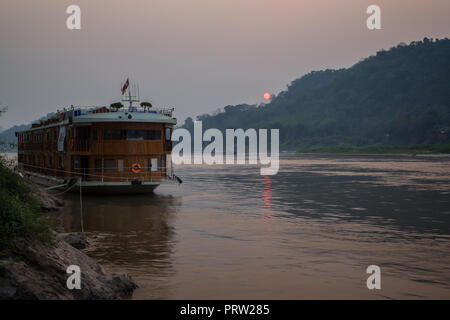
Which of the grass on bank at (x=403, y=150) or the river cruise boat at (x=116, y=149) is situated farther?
the grass on bank at (x=403, y=150)

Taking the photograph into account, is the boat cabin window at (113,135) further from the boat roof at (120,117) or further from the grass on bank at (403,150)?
the grass on bank at (403,150)

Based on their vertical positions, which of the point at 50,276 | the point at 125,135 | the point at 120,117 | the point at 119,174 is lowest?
the point at 50,276

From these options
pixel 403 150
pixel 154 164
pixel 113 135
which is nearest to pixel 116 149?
pixel 113 135

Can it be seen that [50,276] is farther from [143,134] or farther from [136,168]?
[143,134]

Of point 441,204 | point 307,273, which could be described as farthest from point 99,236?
point 441,204

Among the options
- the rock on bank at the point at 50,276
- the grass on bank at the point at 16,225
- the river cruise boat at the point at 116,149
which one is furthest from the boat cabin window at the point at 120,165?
the grass on bank at the point at 16,225

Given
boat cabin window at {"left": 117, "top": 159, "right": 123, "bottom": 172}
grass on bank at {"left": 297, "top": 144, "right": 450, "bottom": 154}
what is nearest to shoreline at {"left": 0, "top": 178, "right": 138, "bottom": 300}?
boat cabin window at {"left": 117, "top": 159, "right": 123, "bottom": 172}

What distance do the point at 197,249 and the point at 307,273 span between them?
506 cm

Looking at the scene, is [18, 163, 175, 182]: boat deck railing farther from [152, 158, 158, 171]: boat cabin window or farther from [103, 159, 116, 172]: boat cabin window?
[152, 158, 158, 171]: boat cabin window

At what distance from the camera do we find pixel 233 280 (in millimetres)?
13875

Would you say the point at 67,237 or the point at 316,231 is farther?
the point at 316,231

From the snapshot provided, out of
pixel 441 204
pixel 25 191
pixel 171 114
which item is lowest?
pixel 441 204

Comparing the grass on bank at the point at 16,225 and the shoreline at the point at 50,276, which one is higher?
the grass on bank at the point at 16,225
